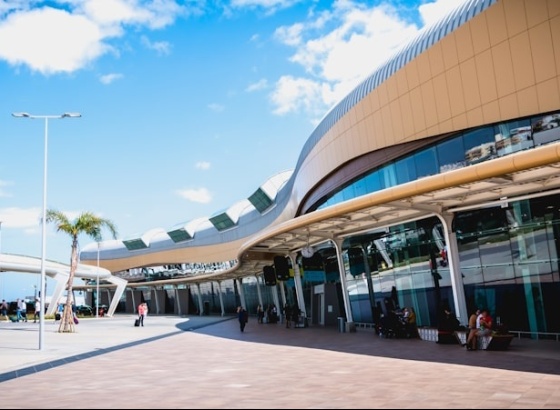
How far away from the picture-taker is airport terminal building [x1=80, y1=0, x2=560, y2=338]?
16.1 m

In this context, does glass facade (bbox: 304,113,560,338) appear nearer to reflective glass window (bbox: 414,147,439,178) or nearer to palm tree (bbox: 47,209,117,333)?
reflective glass window (bbox: 414,147,439,178)

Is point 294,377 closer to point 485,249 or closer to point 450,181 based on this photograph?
point 450,181

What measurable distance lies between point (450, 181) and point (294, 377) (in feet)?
19.0

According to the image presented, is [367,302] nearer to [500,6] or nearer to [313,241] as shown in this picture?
[313,241]

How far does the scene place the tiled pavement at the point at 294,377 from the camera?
8.54m

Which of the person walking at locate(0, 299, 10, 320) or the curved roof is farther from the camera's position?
the person walking at locate(0, 299, 10, 320)

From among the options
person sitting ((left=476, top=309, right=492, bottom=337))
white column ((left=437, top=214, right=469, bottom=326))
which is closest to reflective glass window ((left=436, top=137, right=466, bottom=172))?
white column ((left=437, top=214, right=469, bottom=326))

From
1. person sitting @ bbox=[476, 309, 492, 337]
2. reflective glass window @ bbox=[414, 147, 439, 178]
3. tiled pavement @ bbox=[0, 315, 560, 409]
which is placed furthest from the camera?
reflective glass window @ bbox=[414, 147, 439, 178]

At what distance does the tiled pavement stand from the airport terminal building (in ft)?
9.79

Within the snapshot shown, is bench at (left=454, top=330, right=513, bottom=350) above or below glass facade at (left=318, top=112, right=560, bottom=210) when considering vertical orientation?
below

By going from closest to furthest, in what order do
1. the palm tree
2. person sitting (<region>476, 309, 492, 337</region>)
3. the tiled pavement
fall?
1. the tiled pavement
2. person sitting (<region>476, 309, 492, 337</region>)
3. the palm tree

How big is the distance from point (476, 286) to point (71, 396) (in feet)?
45.4

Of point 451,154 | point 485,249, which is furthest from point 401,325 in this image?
point 451,154

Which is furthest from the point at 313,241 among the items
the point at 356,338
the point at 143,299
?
the point at 143,299
